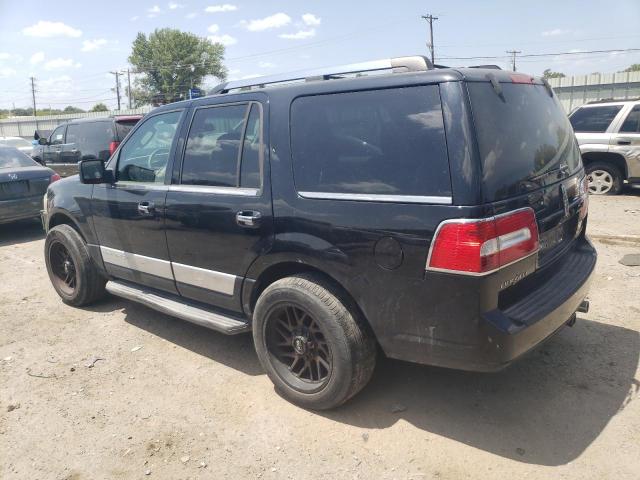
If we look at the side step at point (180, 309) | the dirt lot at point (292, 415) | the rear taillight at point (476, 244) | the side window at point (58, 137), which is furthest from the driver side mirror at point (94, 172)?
the side window at point (58, 137)

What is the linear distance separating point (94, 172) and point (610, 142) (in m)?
9.07

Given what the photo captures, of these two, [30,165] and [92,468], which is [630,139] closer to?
[92,468]

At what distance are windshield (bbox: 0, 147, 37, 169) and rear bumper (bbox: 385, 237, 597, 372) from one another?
8.33 meters

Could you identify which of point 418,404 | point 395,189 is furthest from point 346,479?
point 395,189

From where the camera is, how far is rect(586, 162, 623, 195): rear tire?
31.9ft

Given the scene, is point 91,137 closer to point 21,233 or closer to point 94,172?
point 21,233

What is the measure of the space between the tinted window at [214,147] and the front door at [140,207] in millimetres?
235

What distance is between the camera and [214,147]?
143 inches

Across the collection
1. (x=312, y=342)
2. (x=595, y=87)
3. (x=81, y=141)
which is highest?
(x=595, y=87)

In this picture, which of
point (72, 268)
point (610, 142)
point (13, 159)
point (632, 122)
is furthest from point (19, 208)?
point (632, 122)

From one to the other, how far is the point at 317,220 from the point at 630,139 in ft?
28.8

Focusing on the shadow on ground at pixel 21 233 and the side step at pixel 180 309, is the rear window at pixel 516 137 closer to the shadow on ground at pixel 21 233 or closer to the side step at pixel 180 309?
the side step at pixel 180 309

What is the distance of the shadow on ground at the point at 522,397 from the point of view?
2.85 meters

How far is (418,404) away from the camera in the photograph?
10.6 ft
